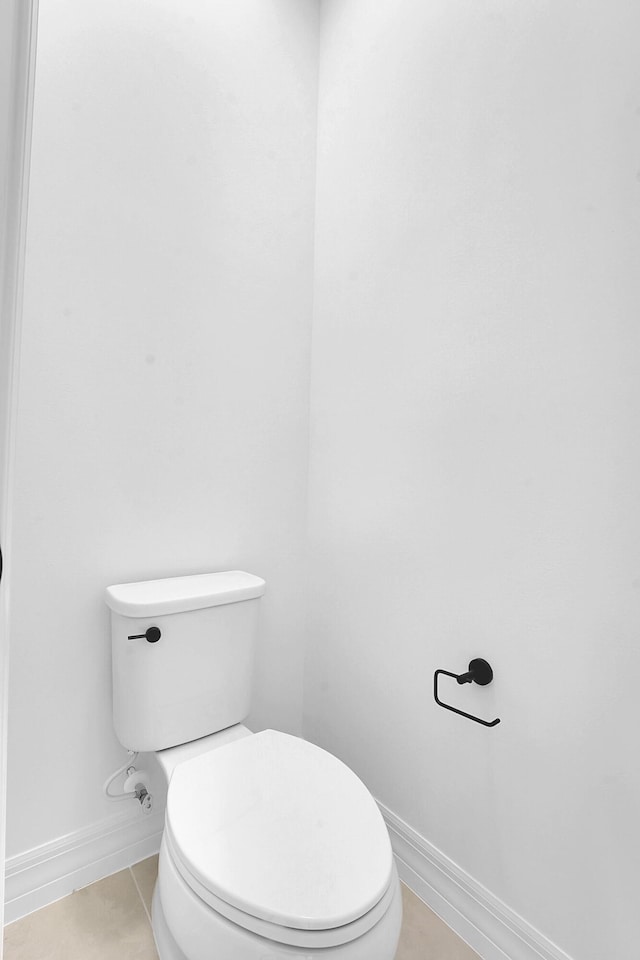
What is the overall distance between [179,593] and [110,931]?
0.74 m

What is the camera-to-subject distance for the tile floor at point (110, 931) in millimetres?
1122

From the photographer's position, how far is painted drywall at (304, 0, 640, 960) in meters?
0.95

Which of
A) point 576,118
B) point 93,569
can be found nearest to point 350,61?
point 576,118

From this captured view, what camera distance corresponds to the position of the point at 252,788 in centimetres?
101

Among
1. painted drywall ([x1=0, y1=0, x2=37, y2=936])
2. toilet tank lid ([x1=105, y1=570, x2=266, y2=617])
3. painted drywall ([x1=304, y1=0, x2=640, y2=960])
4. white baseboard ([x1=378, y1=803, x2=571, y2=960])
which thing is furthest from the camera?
toilet tank lid ([x1=105, y1=570, x2=266, y2=617])

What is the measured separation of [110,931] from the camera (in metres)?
1.17

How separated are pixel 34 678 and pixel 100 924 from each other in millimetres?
567

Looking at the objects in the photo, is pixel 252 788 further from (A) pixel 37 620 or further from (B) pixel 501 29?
(B) pixel 501 29

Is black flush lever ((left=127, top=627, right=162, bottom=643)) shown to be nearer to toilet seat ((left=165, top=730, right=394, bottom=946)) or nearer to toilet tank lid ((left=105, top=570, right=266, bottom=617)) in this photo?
toilet tank lid ((left=105, top=570, right=266, bottom=617))

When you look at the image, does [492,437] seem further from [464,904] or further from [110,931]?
[110,931]

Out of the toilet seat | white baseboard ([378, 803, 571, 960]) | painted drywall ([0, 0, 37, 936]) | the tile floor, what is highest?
painted drywall ([0, 0, 37, 936])

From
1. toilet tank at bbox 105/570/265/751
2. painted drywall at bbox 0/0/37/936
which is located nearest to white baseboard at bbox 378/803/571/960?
toilet tank at bbox 105/570/265/751

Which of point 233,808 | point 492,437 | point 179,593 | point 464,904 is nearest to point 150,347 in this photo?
point 179,593

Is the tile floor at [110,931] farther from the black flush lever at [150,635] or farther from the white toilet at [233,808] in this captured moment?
the black flush lever at [150,635]
